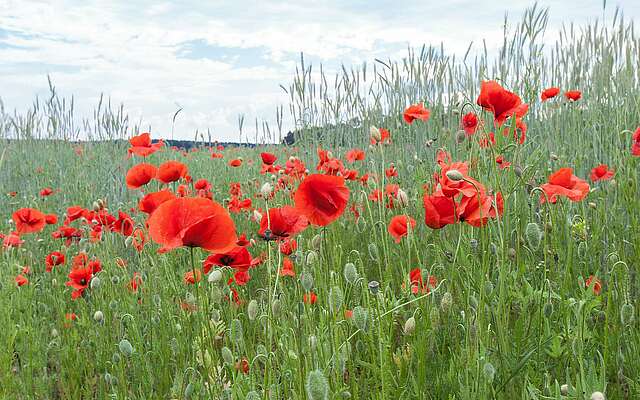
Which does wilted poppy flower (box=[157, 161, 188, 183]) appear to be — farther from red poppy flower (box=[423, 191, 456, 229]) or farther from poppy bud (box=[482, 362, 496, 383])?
poppy bud (box=[482, 362, 496, 383])

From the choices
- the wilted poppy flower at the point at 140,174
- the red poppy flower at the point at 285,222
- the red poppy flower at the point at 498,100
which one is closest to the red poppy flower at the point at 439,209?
the red poppy flower at the point at 285,222

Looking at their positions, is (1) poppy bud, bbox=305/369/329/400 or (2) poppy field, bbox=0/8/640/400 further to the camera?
(2) poppy field, bbox=0/8/640/400

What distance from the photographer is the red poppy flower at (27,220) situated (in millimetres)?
2934

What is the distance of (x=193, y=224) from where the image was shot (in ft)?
3.75

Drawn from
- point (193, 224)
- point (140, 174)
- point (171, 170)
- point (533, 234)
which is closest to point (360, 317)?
point (193, 224)

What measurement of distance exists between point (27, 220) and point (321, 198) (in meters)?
2.23

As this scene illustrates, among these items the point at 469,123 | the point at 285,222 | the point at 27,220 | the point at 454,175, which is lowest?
the point at 27,220

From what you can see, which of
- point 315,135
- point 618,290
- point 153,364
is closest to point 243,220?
point 315,135

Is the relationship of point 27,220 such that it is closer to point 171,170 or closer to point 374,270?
point 171,170

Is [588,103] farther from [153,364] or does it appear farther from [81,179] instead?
[81,179]

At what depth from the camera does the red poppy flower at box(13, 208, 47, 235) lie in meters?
2.93

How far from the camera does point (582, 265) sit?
220cm

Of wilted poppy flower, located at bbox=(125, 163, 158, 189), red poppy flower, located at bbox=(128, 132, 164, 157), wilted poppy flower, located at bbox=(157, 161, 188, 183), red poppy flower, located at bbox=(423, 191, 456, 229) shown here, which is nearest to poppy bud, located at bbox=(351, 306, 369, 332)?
red poppy flower, located at bbox=(423, 191, 456, 229)

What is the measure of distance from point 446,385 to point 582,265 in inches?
42.1
